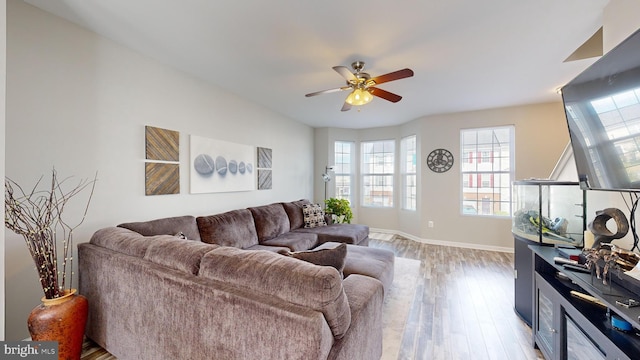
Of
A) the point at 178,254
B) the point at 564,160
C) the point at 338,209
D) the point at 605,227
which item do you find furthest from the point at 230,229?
the point at 564,160

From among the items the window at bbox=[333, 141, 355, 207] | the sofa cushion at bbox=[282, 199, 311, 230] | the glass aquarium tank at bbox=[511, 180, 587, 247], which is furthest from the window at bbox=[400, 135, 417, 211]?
the glass aquarium tank at bbox=[511, 180, 587, 247]

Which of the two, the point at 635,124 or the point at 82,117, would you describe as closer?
the point at 635,124

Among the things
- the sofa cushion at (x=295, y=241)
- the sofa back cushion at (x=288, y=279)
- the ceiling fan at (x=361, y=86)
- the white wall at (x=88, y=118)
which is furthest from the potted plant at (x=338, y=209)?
the sofa back cushion at (x=288, y=279)

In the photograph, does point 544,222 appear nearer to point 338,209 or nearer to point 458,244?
point 458,244

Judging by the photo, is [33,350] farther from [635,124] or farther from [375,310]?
[635,124]

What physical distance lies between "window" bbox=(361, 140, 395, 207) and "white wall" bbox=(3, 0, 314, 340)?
385cm

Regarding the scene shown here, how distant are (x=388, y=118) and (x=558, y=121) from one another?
2787 mm

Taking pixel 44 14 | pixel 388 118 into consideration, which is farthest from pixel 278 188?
pixel 44 14

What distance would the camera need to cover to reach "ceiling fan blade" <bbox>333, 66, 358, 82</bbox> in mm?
2211

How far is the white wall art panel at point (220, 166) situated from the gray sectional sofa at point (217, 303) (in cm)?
125

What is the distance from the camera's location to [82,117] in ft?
6.91

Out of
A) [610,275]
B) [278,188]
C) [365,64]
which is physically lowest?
[610,275]

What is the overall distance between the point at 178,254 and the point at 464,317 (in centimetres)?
257

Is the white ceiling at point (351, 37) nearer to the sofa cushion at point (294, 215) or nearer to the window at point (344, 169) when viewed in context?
the sofa cushion at point (294, 215)
